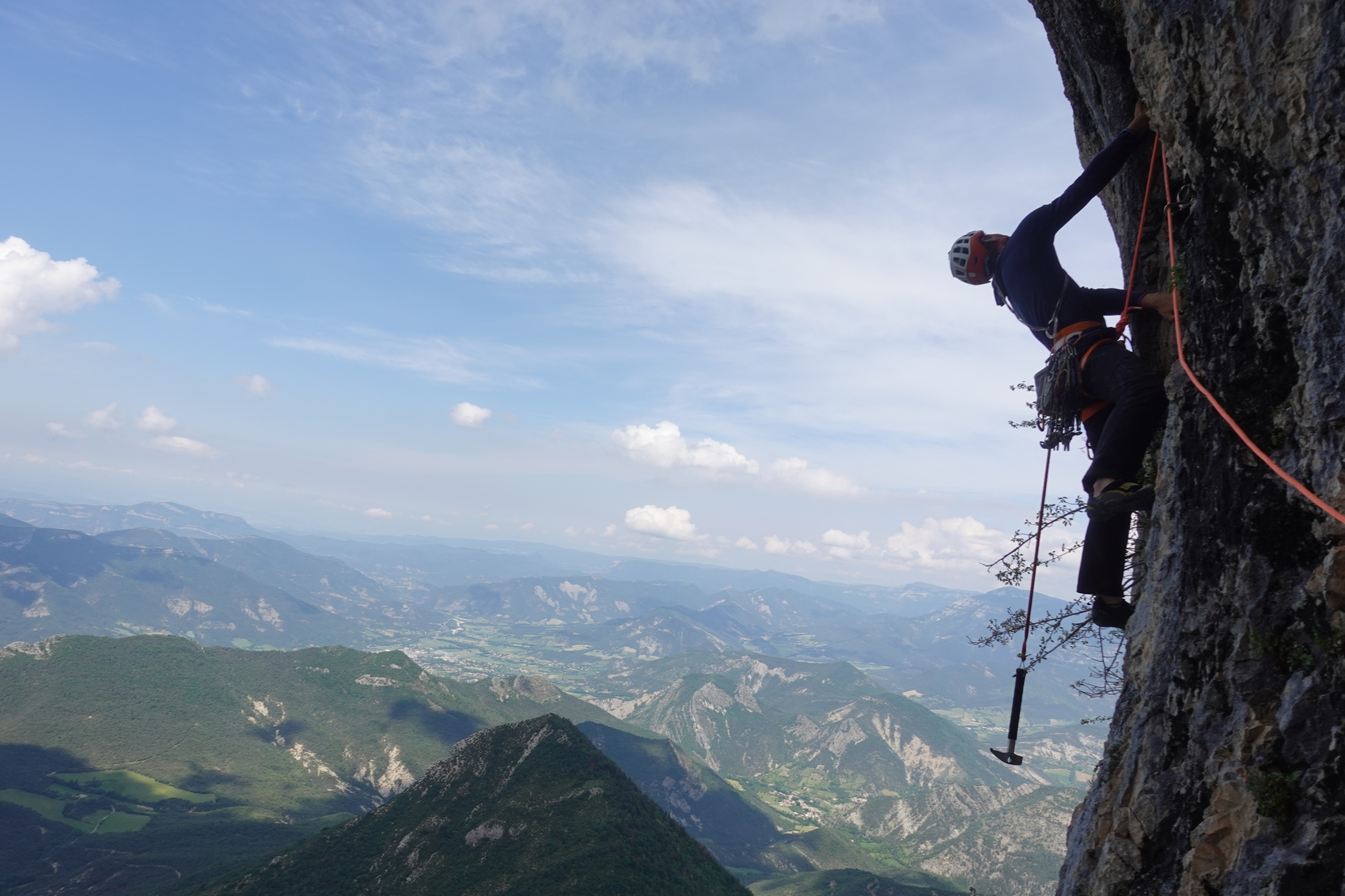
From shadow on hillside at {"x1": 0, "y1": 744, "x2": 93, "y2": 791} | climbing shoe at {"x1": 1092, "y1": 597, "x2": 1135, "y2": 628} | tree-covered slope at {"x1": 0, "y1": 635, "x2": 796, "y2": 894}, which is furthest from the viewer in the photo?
shadow on hillside at {"x1": 0, "y1": 744, "x2": 93, "y2": 791}

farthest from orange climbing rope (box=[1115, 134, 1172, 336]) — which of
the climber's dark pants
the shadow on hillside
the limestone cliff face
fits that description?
the shadow on hillside

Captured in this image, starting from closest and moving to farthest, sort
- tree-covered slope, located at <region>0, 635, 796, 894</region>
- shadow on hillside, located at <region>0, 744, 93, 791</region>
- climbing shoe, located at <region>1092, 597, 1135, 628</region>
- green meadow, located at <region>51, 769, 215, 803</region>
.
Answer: climbing shoe, located at <region>1092, 597, 1135, 628</region>, tree-covered slope, located at <region>0, 635, 796, 894</region>, shadow on hillside, located at <region>0, 744, 93, 791</region>, green meadow, located at <region>51, 769, 215, 803</region>

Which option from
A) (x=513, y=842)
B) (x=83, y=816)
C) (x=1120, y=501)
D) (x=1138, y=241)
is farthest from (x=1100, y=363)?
(x=83, y=816)

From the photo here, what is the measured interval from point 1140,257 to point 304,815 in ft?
663

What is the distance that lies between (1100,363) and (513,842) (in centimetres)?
8283

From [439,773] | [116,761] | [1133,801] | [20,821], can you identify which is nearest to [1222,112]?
[1133,801]

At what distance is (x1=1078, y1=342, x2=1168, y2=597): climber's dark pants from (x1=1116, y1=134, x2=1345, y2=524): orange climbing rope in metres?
0.55

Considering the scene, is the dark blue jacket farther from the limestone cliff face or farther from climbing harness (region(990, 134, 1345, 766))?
the limestone cliff face

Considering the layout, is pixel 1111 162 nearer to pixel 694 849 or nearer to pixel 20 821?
pixel 694 849

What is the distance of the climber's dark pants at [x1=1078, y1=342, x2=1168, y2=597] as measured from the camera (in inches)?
267

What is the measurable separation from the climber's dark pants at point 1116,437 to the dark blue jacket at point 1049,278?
2.65ft

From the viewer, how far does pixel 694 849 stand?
8044 cm

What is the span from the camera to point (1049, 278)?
8109mm

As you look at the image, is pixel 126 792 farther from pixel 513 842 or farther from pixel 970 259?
pixel 970 259
